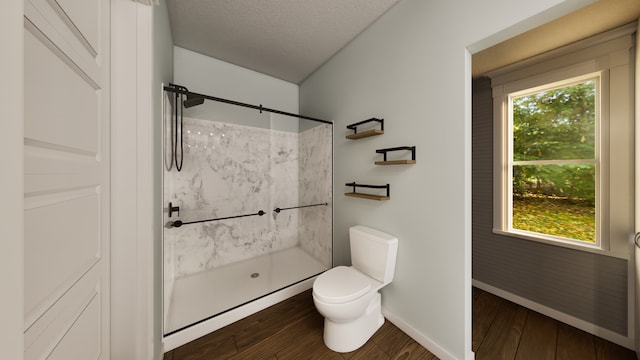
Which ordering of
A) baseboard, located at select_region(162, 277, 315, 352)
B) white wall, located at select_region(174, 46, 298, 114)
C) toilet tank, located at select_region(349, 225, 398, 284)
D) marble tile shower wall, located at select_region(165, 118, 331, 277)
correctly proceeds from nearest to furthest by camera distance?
1. baseboard, located at select_region(162, 277, 315, 352)
2. toilet tank, located at select_region(349, 225, 398, 284)
3. marble tile shower wall, located at select_region(165, 118, 331, 277)
4. white wall, located at select_region(174, 46, 298, 114)

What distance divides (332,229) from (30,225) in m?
2.09

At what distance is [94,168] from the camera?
0.78 m

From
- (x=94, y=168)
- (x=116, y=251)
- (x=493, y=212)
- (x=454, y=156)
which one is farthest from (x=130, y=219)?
(x=493, y=212)

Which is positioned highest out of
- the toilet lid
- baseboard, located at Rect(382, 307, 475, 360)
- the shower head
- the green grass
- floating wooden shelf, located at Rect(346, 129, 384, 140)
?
the shower head

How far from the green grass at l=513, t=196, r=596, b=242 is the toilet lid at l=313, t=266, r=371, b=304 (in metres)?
1.71

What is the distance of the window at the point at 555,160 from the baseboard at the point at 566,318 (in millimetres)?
611

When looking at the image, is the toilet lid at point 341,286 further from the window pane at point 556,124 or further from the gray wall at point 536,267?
the window pane at point 556,124

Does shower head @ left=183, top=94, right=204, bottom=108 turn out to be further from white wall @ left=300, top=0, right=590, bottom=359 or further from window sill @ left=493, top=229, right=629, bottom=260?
window sill @ left=493, top=229, right=629, bottom=260

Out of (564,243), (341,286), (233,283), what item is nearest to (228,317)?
(233,283)

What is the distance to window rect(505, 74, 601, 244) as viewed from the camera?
1700 mm

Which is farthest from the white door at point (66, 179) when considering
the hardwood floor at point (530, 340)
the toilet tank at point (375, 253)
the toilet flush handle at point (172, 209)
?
the hardwood floor at point (530, 340)

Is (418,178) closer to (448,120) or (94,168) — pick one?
(448,120)

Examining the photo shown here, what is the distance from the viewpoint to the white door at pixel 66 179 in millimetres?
493

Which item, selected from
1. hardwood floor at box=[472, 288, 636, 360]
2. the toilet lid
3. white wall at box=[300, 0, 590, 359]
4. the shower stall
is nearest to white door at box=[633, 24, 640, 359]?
hardwood floor at box=[472, 288, 636, 360]
